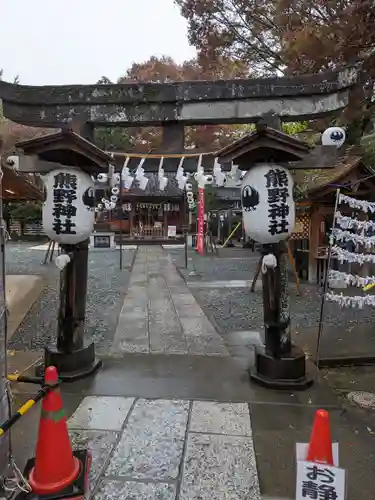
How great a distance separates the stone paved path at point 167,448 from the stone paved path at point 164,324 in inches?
73.5

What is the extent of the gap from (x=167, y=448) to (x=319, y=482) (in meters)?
1.45

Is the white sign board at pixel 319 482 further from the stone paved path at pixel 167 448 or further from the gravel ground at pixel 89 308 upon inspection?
the gravel ground at pixel 89 308

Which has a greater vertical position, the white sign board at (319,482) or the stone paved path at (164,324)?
the white sign board at (319,482)

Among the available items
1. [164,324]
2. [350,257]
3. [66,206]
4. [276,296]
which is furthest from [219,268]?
[66,206]

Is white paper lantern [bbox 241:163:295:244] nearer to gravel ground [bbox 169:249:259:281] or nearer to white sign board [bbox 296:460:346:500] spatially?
white sign board [bbox 296:460:346:500]

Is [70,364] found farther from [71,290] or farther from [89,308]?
[89,308]

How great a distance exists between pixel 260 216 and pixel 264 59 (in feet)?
34.7

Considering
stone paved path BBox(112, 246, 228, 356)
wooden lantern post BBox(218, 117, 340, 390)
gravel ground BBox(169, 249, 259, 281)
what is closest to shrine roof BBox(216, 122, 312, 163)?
wooden lantern post BBox(218, 117, 340, 390)

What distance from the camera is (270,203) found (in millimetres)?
4473

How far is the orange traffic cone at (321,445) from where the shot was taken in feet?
7.56

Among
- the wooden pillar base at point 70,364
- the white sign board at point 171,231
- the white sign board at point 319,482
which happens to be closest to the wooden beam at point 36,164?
the wooden pillar base at point 70,364

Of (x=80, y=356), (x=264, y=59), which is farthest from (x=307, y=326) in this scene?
(x=264, y=59)

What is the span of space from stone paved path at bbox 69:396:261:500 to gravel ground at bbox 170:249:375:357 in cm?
279

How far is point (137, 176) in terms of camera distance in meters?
9.06
